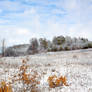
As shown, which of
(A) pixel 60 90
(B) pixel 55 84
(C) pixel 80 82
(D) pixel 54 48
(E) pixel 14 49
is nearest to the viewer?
→ (A) pixel 60 90

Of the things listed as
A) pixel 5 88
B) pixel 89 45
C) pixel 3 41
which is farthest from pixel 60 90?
pixel 89 45

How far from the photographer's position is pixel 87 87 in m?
5.11

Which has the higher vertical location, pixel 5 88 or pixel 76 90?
pixel 5 88

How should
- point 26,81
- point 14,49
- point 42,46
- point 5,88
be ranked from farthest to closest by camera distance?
1. point 42,46
2. point 14,49
3. point 26,81
4. point 5,88

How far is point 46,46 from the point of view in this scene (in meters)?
36.2

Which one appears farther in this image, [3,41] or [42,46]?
[42,46]

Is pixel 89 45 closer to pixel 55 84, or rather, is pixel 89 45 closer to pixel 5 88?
pixel 55 84

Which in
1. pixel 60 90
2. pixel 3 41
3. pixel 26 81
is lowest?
pixel 60 90

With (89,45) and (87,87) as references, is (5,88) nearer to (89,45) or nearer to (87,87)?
(87,87)

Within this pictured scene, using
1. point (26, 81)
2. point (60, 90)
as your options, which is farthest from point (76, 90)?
point (26, 81)

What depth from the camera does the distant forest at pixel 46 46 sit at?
2791cm

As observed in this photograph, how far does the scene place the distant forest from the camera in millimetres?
27911

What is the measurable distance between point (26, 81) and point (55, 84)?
1.32 m

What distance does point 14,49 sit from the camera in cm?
2775
